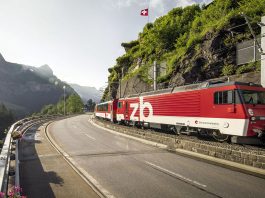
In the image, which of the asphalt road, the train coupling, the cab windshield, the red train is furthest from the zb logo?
the train coupling

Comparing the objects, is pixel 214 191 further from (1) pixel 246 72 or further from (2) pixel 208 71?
(2) pixel 208 71

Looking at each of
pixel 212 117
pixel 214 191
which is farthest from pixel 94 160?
pixel 212 117

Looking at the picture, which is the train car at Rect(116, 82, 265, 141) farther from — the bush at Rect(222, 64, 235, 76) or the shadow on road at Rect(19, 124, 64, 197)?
the bush at Rect(222, 64, 235, 76)

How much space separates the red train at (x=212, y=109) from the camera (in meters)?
14.1

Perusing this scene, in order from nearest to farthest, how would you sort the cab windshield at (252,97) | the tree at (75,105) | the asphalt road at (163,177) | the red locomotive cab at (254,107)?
1. the asphalt road at (163,177)
2. the red locomotive cab at (254,107)
3. the cab windshield at (252,97)
4. the tree at (75,105)

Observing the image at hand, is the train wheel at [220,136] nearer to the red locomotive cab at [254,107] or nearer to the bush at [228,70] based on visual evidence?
the red locomotive cab at [254,107]

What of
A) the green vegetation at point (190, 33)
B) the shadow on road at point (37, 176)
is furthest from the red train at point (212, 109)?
the shadow on road at point (37, 176)

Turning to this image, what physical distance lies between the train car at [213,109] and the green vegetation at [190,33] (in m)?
4.76

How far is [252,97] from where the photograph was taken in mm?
14664

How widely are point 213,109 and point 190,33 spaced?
28.6 m

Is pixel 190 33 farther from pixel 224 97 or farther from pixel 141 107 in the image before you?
pixel 224 97

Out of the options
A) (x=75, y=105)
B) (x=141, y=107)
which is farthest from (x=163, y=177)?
(x=75, y=105)

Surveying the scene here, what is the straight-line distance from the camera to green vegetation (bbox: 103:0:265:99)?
104 feet

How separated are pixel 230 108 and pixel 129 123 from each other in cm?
1837
